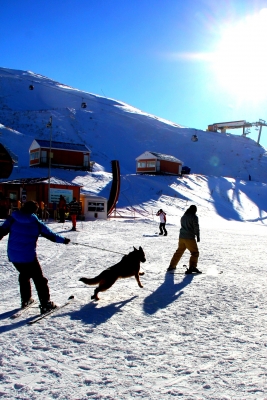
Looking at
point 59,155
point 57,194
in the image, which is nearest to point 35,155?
point 59,155

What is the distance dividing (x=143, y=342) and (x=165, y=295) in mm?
2157

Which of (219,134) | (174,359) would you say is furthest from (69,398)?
(219,134)

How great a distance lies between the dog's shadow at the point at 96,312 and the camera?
16.4 ft

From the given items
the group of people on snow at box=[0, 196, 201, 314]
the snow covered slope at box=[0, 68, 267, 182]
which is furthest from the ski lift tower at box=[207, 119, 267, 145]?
the group of people on snow at box=[0, 196, 201, 314]

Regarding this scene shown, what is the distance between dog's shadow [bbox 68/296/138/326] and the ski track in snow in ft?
0.04

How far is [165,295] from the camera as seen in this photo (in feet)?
20.9

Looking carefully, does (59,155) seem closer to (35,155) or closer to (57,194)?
(35,155)

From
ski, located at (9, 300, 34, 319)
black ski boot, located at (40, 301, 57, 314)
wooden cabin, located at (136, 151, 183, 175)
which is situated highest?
wooden cabin, located at (136, 151, 183, 175)

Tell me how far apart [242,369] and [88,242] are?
10433 mm

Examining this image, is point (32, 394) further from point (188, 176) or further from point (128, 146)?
point (128, 146)

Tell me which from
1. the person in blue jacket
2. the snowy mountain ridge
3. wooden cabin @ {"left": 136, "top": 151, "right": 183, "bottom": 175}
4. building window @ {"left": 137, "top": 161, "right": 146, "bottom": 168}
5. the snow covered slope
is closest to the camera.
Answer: the person in blue jacket

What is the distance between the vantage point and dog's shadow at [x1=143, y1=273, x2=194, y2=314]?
5.70m

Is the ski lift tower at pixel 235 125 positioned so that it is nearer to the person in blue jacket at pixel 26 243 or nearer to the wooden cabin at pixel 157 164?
the wooden cabin at pixel 157 164

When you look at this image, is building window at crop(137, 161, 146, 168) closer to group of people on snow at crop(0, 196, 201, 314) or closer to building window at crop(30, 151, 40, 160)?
building window at crop(30, 151, 40, 160)
